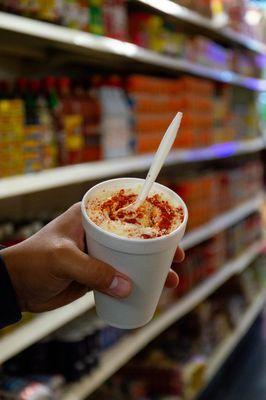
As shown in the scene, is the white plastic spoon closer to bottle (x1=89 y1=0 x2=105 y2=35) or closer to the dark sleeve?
the dark sleeve

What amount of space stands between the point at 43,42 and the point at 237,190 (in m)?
2.16

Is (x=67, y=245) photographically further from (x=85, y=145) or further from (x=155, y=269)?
(x=85, y=145)

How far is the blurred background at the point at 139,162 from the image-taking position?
2.06 meters

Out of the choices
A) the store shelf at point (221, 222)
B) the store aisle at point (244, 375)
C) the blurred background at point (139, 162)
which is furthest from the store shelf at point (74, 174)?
the store aisle at point (244, 375)

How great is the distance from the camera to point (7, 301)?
1.00 m

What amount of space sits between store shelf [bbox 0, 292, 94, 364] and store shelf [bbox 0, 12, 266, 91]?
892 mm

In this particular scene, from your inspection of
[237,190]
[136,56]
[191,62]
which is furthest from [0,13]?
[237,190]

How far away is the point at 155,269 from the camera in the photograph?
3.08 feet

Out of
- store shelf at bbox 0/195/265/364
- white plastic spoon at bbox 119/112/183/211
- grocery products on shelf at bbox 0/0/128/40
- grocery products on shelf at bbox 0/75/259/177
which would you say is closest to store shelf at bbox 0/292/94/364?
store shelf at bbox 0/195/265/364

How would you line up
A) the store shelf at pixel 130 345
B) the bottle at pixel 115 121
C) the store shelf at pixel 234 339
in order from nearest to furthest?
the store shelf at pixel 130 345 → the bottle at pixel 115 121 → the store shelf at pixel 234 339

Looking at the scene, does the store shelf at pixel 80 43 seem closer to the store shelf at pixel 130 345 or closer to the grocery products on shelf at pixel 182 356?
the store shelf at pixel 130 345

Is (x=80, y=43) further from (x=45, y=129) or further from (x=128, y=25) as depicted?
(x=128, y=25)

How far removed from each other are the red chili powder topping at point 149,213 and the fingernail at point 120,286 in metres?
0.07

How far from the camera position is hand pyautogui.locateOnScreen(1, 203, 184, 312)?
3.00ft
